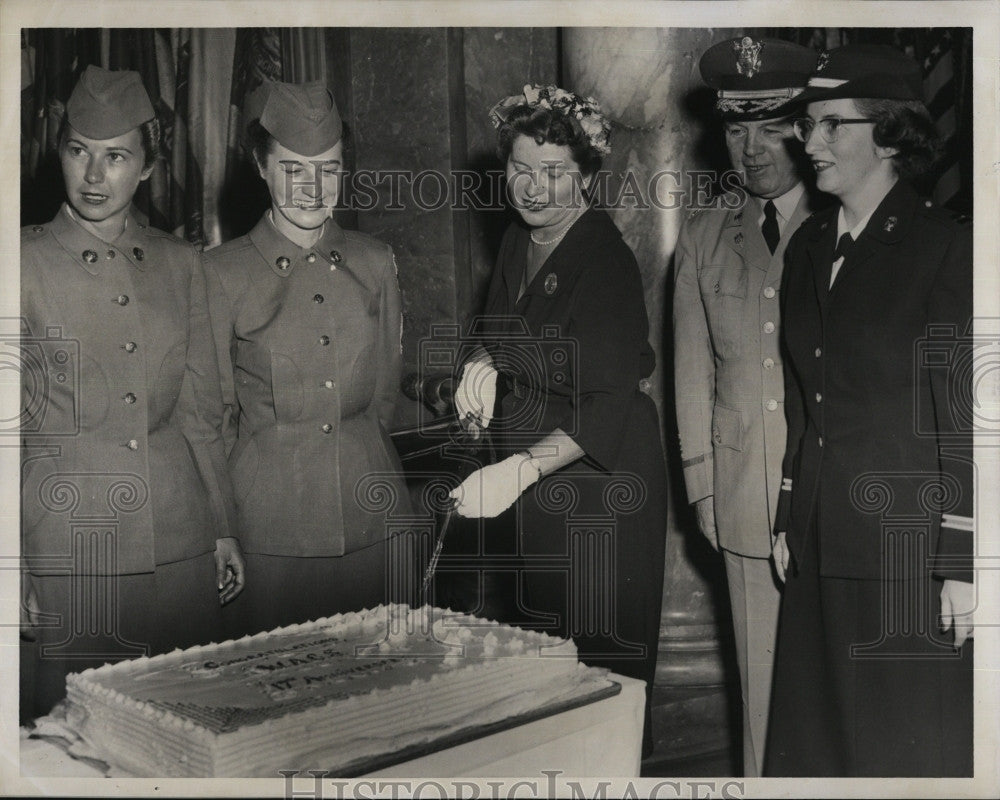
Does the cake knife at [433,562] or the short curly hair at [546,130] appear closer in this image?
the short curly hair at [546,130]

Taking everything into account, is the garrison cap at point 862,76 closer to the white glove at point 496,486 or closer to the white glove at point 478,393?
the white glove at point 478,393

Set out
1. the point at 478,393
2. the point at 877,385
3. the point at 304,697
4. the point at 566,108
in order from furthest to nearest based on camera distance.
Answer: the point at 478,393
the point at 566,108
the point at 877,385
the point at 304,697

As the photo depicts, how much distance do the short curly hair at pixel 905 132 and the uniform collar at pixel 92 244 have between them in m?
1.93

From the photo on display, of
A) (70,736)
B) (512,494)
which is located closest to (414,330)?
(512,494)

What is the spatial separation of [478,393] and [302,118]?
89 cm

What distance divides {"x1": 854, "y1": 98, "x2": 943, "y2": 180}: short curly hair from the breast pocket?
1.61 feet

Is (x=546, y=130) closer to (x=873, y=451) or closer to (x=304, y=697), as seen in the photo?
(x=873, y=451)

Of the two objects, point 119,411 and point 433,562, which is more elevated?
point 119,411

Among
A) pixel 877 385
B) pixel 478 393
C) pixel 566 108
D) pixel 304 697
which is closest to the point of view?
pixel 304 697

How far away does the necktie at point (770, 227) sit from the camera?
9.78 ft

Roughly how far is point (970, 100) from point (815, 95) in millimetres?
527

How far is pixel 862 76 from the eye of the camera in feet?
9.30

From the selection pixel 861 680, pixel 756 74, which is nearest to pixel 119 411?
pixel 756 74

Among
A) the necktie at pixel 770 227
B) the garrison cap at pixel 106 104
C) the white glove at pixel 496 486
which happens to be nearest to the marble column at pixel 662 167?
the necktie at pixel 770 227
